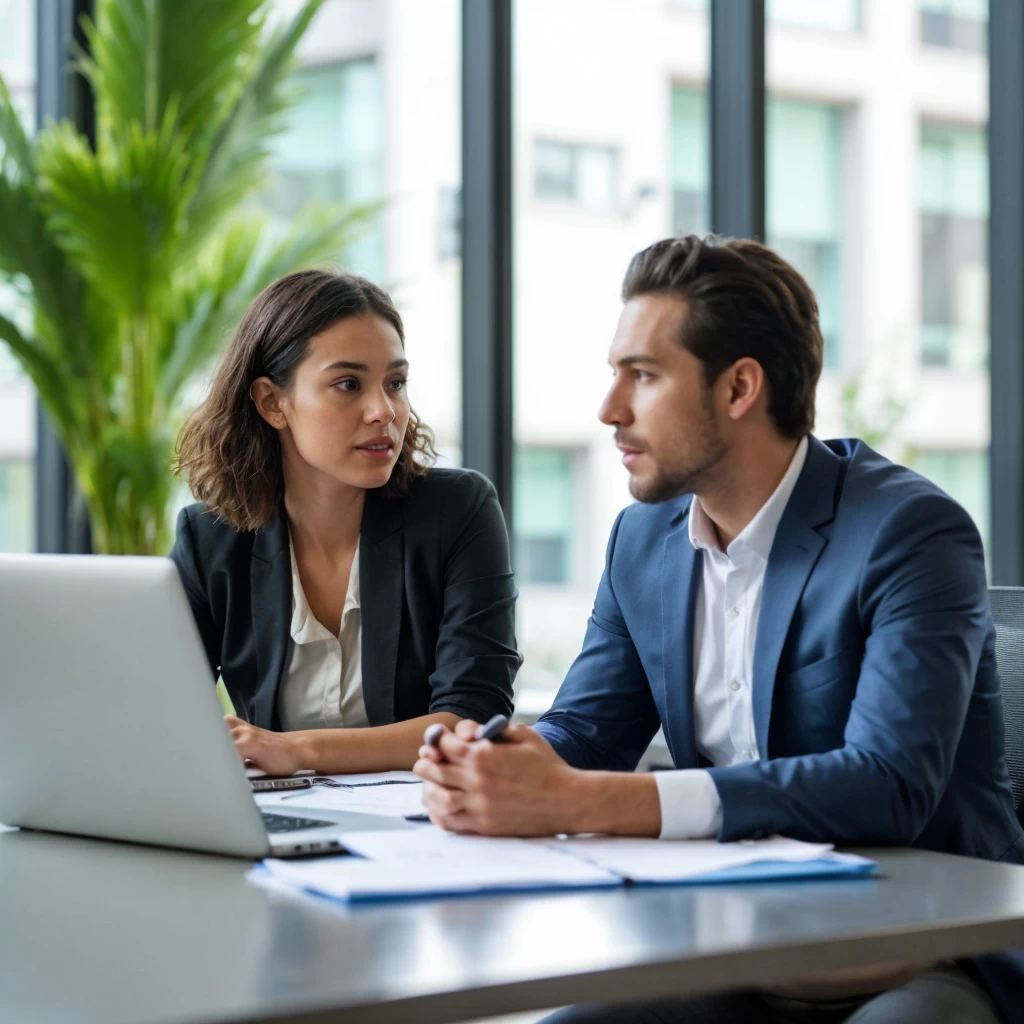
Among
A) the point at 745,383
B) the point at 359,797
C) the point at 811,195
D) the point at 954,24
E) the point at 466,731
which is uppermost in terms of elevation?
the point at 954,24

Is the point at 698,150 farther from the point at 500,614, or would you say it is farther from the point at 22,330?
the point at 500,614

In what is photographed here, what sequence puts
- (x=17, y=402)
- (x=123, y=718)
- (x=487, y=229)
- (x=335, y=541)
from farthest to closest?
1. (x=487, y=229)
2. (x=17, y=402)
3. (x=335, y=541)
4. (x=123, y=718)

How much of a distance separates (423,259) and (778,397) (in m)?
2.17

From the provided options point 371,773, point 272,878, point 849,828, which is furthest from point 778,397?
point 272,878

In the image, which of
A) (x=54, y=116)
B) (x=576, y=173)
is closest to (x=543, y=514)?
(x=576, y=173)

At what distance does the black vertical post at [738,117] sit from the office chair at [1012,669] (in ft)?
6.99

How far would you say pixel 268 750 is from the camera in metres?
1.59

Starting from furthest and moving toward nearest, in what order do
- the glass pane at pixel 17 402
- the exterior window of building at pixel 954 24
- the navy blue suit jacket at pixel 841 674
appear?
1. the exterior window of building at pixel 954 24
2. the glass pane at pixel 17 402
3. the navy blue suit jacket at pixel 841 674

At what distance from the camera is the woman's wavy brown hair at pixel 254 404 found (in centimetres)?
203

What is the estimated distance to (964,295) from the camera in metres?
4.39

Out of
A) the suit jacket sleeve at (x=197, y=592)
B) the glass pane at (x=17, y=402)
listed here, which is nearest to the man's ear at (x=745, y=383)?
the suit jacket sleeve at (x=197, y=592)

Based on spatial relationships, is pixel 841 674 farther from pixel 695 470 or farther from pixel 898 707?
pixel 695 470

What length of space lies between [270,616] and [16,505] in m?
1.62

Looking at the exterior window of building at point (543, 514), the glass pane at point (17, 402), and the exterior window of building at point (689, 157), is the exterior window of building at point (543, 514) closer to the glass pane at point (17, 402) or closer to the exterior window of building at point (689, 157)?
the exterior window of building at point (689, 157)
